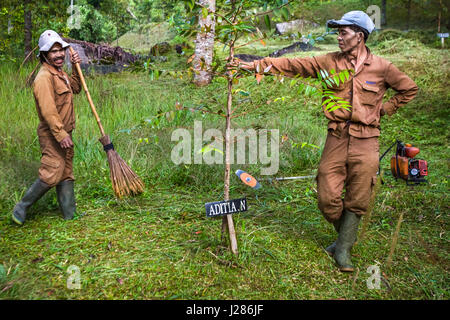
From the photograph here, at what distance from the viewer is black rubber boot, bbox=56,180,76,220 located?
13.2 ft

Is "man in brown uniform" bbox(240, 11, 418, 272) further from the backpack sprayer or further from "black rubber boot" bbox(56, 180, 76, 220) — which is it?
"black rubber boot" bbox(56, 180, 76, 220)

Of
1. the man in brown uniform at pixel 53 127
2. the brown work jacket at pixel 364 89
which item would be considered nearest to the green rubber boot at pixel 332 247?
the brown work jacket at pixel 364 89

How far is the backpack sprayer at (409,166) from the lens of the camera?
5.38 meters

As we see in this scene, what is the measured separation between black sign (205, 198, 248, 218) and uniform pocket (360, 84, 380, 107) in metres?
1.34

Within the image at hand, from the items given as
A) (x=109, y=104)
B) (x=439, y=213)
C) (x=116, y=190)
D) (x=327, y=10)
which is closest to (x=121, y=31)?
(x=327, y=10)

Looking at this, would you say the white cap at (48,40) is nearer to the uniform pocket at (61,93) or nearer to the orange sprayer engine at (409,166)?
the uniform pocket at (61,93)

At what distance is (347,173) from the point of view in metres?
3.57

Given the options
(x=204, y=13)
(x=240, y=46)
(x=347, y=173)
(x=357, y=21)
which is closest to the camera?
(x=204, y=13)

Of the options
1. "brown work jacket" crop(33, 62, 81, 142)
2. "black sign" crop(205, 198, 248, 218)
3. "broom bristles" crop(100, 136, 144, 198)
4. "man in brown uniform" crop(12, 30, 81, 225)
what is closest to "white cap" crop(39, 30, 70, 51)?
"man in brown uniform" crop(12, 30, 81, 225)

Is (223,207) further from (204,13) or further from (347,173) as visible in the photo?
(204,13)

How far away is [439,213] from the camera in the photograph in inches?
178

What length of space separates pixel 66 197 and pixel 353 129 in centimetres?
279

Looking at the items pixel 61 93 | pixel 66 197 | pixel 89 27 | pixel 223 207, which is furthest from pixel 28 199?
pixel 89 27
